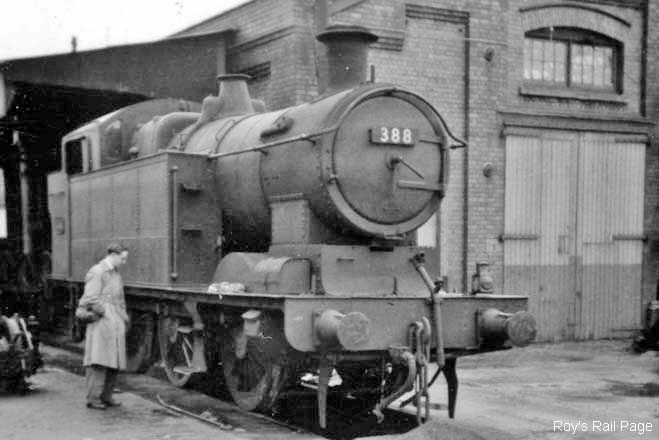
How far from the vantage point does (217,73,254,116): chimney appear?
9.73m

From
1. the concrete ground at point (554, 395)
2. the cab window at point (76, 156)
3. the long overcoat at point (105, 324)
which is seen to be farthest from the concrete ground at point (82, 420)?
the cab window at point (76, 156)

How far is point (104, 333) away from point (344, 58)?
3.33 metres

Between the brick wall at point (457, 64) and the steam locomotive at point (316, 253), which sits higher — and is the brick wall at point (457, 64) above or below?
above

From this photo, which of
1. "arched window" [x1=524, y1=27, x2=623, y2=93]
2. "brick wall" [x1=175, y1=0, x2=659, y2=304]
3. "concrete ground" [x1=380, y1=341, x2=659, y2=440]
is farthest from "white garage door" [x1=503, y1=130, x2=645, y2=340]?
"arched window" [x1=524, y1=27, x2=623, y2=93]

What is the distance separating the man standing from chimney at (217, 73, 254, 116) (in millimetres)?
2277

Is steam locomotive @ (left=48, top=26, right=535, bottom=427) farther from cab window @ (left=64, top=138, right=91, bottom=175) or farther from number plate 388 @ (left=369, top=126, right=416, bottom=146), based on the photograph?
cab window @ (left=64, top=138, right=91, bottom=175)

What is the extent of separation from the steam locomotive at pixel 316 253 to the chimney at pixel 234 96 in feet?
1.31

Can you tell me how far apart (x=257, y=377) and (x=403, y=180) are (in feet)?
7.45

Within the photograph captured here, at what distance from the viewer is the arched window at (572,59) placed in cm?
1347

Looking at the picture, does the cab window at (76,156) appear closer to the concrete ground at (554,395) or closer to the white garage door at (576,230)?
the concrete ground at (554,395)

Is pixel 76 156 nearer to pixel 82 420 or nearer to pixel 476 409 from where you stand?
pixel 82 420

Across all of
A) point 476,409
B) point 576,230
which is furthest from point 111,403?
point 576,230

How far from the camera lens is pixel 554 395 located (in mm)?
9141

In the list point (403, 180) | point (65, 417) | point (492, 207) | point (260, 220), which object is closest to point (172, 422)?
point (65, 417)
